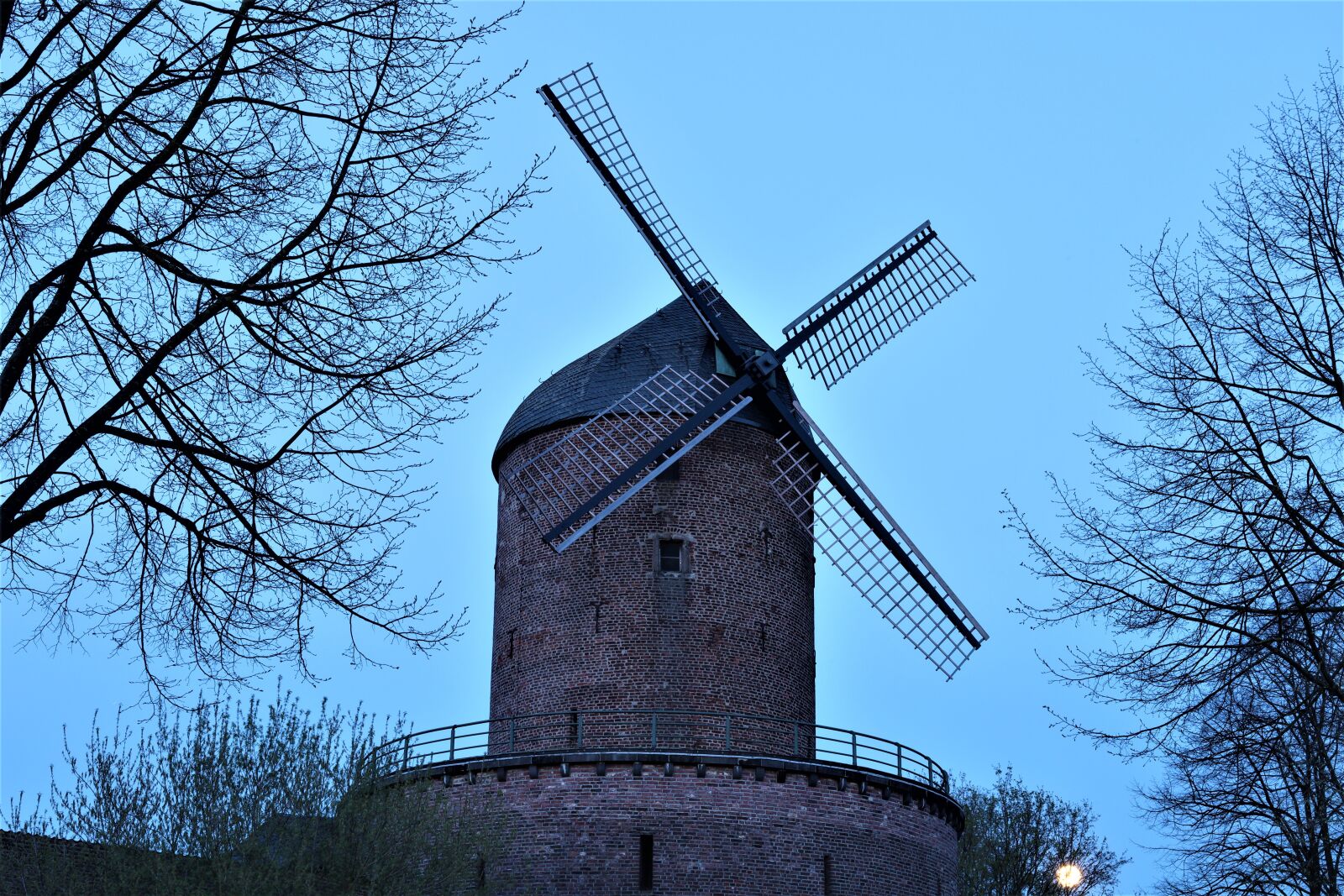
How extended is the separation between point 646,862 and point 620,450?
23.1 ft

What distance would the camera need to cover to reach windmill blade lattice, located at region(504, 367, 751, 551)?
25.7 metres

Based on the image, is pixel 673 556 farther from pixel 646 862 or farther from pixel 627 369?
pixel 646 862

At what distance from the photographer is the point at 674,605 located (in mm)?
25328

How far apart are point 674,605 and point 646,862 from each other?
4344mm

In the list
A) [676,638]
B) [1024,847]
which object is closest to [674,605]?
[676,638]

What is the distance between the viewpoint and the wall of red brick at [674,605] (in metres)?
25.0

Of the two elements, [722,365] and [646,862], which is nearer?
[646,862]

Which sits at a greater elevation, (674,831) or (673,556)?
(673,556)

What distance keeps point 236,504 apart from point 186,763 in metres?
7.55

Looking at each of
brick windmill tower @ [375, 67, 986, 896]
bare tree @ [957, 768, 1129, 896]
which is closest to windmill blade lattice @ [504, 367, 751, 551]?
brick windmill tower @ [375, 67, 986, 896]

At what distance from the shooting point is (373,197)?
11305 mm

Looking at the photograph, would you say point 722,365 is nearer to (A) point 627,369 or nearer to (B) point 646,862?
(A) point 627,369

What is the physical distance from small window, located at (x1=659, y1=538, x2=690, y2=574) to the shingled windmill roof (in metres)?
2.66

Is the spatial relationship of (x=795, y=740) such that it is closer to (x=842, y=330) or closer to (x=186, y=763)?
(x=842, y=330)
